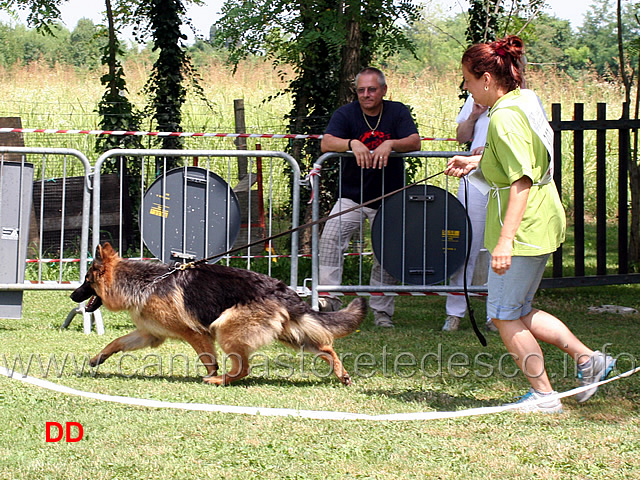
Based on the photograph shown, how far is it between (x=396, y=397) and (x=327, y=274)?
8.72 ft

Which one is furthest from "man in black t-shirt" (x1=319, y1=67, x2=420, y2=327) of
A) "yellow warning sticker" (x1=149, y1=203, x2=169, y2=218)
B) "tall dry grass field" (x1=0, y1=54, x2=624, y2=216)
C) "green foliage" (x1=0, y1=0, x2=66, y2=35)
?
"tall dry grass field" (x1=0, y1=54, x2=624, y2=216)

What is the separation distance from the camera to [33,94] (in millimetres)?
18922

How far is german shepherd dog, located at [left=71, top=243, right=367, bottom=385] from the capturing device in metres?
4.76

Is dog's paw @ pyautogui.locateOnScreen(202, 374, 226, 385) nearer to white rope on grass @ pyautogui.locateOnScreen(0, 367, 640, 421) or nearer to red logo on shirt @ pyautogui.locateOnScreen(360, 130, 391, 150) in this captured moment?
white rope on grass @ pyautogui.locateOnScreen(0, 367, 640, 421)

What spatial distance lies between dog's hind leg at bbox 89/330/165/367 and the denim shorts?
228 centimetres

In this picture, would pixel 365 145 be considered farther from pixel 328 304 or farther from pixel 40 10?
pixel 40 10

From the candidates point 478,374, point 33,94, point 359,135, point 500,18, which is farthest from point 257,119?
point 478,374

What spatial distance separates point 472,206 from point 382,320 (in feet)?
4.52

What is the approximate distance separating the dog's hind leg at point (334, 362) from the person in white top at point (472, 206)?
226cm

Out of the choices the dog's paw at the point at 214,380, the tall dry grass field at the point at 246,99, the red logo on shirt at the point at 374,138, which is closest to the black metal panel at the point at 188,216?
the red logo on shirt at the point at 374,138

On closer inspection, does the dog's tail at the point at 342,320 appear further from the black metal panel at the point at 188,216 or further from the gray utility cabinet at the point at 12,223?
the gray utility cabinet at the point at 12,223

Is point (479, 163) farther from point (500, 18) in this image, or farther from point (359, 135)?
point (500, 18)

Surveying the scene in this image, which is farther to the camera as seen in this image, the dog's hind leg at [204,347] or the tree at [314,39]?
the tree at [314,39]

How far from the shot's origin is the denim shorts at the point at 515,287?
3961mm
